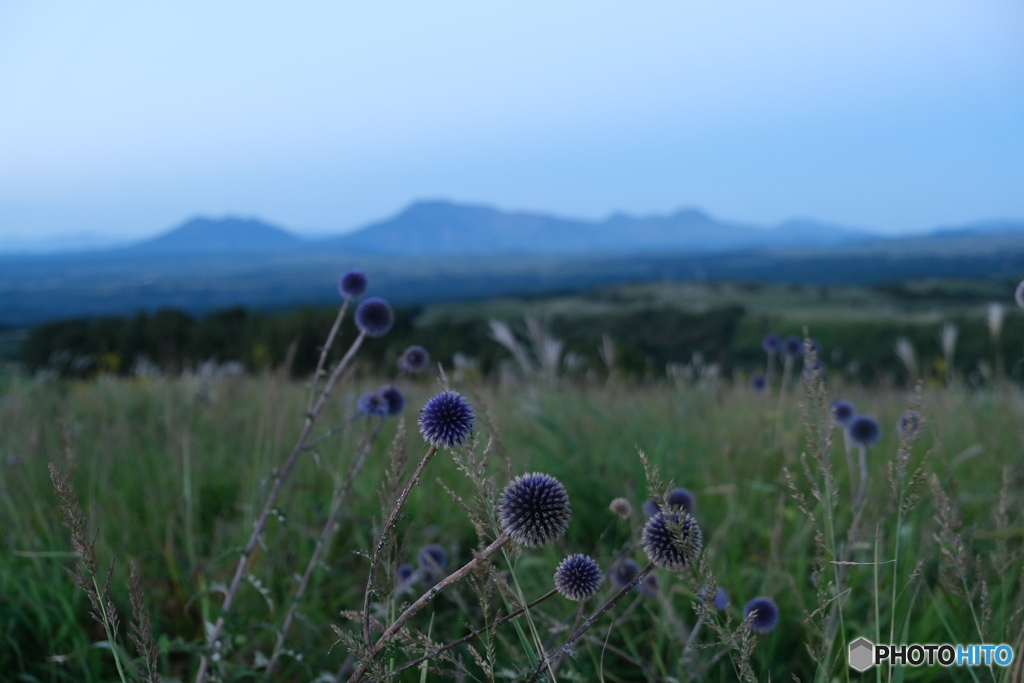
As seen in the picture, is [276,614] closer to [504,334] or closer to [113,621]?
[113,621]

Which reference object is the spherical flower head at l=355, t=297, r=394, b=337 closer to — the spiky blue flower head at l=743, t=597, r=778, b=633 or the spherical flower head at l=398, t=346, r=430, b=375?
the spherical flower head at l=398, t=346, r=430, b=375

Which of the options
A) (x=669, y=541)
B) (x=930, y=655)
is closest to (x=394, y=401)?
(x=669, y=541)

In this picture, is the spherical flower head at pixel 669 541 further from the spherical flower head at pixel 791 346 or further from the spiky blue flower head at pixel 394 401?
the spherical flower head at pixel 791 346

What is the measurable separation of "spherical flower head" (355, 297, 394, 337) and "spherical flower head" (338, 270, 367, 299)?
5 centimetres

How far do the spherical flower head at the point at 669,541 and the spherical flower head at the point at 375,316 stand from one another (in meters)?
1.30

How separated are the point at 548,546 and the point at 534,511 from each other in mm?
1710

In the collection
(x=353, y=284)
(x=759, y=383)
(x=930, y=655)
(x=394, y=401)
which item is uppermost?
(x=353, y=284)

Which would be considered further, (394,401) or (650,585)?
(394,401)

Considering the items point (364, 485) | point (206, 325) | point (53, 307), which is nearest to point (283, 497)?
point (364, 485)

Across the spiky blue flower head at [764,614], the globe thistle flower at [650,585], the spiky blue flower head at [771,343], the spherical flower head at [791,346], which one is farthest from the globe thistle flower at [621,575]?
the spiky blue flower head at [771,343]

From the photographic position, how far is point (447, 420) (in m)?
1.48

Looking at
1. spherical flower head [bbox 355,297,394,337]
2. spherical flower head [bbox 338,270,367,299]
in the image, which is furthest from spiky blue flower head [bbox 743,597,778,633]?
spherical flower head [bbox 338,270,367,299]

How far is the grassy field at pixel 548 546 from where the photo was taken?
1890 millimetres

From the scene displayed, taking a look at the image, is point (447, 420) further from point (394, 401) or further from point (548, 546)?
point (548, 546)
